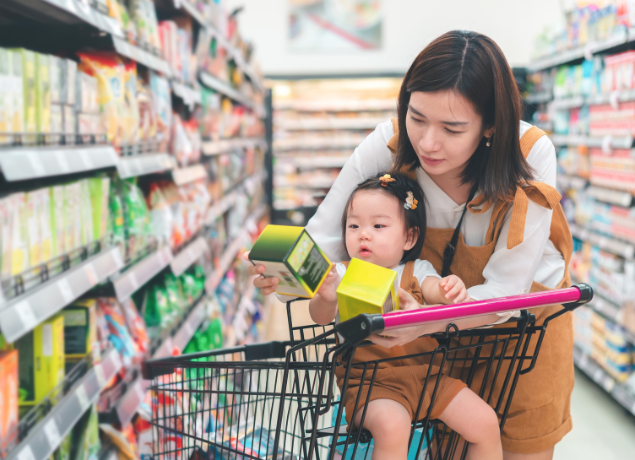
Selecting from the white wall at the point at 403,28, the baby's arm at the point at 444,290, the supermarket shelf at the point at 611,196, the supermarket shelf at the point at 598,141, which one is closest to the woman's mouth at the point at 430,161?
the baby's arm at the point at 444,290

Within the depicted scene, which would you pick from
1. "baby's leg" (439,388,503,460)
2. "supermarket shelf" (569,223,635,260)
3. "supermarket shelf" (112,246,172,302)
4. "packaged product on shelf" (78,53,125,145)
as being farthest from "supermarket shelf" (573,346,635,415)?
"packaged product on shelf" (78,53,125,145)

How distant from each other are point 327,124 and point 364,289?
673 cm

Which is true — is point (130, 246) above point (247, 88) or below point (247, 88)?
below

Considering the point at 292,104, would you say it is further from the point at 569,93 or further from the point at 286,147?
the point at 569,93

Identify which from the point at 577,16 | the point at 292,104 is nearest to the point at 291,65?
the point at 292,104

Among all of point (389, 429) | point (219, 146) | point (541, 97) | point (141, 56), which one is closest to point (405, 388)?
point (389, 429)

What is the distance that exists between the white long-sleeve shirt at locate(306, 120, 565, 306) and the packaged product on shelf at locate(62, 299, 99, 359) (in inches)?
28.2

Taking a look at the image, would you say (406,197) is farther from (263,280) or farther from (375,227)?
(263,280)

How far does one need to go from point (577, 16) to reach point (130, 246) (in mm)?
3560

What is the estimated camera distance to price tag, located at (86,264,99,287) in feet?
4.78

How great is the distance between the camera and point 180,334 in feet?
7.54

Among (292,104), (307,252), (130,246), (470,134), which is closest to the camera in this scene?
(307,252)

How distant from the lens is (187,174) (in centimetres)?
246

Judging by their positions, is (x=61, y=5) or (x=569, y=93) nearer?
(x=61, y=5)
